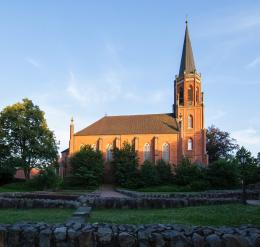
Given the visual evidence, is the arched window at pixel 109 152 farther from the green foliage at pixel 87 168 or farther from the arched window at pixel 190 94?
the arched window at pixel 190 94

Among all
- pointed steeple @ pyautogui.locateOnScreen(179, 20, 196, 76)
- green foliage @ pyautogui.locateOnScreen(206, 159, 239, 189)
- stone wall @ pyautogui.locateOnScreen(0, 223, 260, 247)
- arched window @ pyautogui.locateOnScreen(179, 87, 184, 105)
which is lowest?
stone wall @ pyautogui.locateOnScreen(0, 223, 260, 247)

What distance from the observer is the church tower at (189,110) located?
6394 centimetres

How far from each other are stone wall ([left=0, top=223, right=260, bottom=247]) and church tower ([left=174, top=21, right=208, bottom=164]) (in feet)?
181

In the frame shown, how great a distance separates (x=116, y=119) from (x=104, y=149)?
8734 millimetres

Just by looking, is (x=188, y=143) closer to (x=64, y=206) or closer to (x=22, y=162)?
(x=22, y=162)

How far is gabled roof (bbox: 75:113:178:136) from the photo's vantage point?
2576 inches

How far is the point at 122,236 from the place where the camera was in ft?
23.4

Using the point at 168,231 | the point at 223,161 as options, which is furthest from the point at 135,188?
the point at 168,231

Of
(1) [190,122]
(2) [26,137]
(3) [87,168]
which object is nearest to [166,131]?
(1) [190,122]

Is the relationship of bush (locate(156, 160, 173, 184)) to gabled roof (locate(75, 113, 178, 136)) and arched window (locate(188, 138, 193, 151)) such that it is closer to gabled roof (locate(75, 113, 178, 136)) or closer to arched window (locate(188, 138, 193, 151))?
gabled roof (locate(75, 113, 178, 136))

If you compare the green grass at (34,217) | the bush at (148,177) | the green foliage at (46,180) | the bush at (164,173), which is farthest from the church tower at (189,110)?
the green grass at (34,217)

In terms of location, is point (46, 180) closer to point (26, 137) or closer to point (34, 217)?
point (26, 137)

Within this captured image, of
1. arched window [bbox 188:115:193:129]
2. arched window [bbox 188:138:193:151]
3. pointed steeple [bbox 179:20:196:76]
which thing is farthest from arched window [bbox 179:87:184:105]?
arched window [bbox 188:138:193:151]

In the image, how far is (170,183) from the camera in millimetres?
52719
